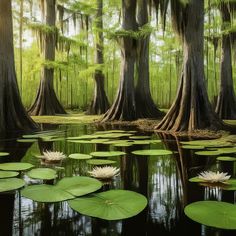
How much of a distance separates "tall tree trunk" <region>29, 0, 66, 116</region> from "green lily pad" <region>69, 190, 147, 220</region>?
42.6 ft

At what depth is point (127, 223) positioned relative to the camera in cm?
191

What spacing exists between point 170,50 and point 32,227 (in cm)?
2497

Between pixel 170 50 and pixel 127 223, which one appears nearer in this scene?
pixel 127 223

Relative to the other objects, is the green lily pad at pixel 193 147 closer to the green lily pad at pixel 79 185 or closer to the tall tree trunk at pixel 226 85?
the green lily pad at pixel 79 185

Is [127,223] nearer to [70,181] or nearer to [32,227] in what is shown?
[32,227]

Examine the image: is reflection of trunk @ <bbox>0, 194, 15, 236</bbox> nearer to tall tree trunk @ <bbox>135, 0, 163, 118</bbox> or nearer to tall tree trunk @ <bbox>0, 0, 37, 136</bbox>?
tall tree trunk @ <bbox>0, 0, 37, 136</bbox>

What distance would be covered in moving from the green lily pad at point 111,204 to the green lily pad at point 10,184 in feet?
2.07

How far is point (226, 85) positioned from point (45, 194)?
1166cm

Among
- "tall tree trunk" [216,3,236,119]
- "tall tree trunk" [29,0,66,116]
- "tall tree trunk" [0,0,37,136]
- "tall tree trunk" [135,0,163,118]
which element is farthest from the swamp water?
"tall tree trunk" [29,0,66,116]

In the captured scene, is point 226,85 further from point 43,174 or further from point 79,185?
point 79,185

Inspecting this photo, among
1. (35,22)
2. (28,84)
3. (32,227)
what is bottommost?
(32,227)

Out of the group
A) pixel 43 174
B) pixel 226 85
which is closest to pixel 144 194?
pixel 43 174

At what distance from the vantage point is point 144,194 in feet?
8.37

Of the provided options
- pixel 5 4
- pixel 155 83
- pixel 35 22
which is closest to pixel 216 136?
pixel 5 4
